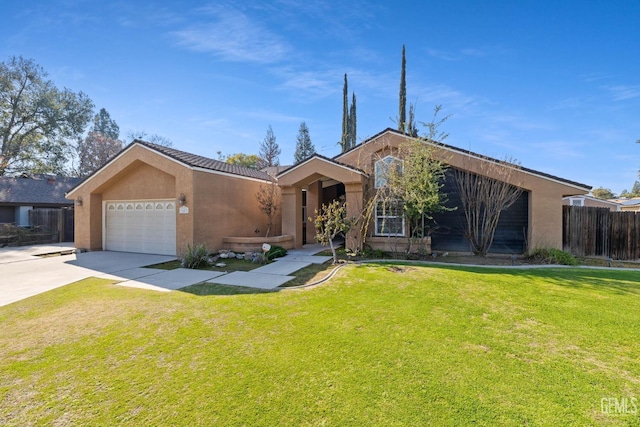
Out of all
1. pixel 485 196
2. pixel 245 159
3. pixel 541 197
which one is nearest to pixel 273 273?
pixel 485 196

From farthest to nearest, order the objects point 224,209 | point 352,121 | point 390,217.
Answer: point 352,121 < point 224,209 < point 390,217

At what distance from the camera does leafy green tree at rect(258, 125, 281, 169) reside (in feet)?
139

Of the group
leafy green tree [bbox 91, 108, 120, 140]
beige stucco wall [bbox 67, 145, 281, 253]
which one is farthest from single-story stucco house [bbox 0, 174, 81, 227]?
leafy green tree [bbox 91, 108, 120, 140]

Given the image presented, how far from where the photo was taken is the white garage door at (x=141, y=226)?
47.2 feet

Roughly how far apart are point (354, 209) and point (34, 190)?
101 ft

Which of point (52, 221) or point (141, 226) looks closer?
point (141, 226)

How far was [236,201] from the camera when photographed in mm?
15109

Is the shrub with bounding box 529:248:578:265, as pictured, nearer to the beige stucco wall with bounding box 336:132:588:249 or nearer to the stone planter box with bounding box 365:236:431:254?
the beige stucco wall with bounding box 336:132:588:249

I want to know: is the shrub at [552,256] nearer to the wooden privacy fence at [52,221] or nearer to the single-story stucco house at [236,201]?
the single-story stucco house at [236,201]

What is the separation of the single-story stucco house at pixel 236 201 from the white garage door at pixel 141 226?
0.17 feet

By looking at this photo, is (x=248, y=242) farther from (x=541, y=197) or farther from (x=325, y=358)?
(x=541, y=197)

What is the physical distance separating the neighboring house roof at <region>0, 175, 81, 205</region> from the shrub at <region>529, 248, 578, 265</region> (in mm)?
35798

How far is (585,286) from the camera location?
7539mm

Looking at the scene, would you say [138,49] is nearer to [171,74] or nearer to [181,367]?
[171,74]
